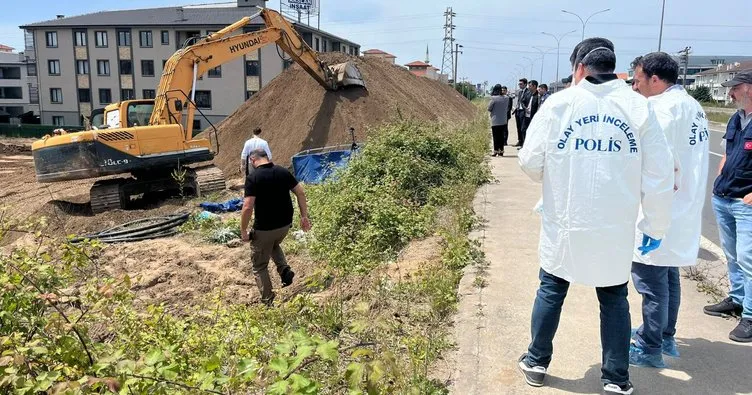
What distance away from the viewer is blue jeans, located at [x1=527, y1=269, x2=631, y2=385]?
3.08m

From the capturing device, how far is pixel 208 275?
25.1 feet

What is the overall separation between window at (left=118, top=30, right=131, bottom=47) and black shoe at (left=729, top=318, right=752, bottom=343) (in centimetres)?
5247

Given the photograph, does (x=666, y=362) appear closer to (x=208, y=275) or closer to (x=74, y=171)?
(x=208, y=275)

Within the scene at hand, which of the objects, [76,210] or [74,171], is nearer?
[74,171]

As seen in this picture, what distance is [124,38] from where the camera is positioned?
159 feet

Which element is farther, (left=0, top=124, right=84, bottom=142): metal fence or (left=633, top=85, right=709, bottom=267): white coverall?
(left=0, top=124, right=84, bottom=142): metal fence

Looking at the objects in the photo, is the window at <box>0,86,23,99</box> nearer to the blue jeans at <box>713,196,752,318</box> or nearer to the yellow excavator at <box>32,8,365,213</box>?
the yellow excavator at <box>32,8,365,213</box>

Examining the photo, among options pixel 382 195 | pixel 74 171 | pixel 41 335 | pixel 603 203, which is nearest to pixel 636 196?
pixel 603 203

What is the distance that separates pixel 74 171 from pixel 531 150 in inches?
443

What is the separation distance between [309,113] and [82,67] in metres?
40.9

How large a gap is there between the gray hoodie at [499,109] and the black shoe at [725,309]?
9493mm

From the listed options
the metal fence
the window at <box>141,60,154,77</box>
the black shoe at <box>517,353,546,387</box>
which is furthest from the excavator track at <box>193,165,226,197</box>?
the window at <box>141,60,154,77</box>

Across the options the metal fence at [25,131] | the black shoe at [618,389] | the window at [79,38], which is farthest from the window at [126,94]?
the black shoe at [618,389]

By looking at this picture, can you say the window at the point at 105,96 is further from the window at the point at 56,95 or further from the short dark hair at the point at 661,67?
the short dark hair at the point at 661,67
